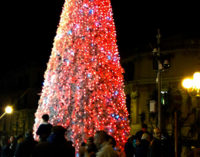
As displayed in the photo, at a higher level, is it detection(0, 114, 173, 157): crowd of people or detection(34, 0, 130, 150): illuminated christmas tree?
detection(34, 0, 130, 150): illuminated christmas tree

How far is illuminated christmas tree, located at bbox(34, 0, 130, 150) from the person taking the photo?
1273 cm

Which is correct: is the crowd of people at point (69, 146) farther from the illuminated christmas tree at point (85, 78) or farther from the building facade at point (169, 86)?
the building facade at point (169, 86)

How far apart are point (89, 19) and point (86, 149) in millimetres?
6771

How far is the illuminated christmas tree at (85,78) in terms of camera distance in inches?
501

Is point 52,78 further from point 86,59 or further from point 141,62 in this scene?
point 141,62

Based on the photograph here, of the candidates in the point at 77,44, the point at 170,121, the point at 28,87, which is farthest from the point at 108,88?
the point at 28,87

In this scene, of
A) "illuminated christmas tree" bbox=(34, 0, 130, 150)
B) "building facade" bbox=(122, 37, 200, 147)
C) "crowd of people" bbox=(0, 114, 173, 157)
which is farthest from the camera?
"building facade" bbox=(122, 37, 200, 147)

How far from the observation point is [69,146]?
5418 millimetres

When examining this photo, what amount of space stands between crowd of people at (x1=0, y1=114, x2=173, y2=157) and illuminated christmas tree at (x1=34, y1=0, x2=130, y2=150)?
1.49m

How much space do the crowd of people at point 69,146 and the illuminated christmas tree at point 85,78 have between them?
149 cm

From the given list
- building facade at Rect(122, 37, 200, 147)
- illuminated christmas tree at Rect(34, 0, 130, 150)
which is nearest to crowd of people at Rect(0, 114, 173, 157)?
illuminated christmas tree at Rect(34, 0, 130, 150)

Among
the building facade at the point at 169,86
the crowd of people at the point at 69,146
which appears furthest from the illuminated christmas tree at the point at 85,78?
the building facade at the point at 169,86

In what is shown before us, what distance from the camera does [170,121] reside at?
106ft

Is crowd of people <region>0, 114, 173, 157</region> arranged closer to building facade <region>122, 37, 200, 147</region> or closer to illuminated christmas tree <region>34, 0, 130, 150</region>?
illuminated christmas tree <region>34, 0, 130, 150</region>
